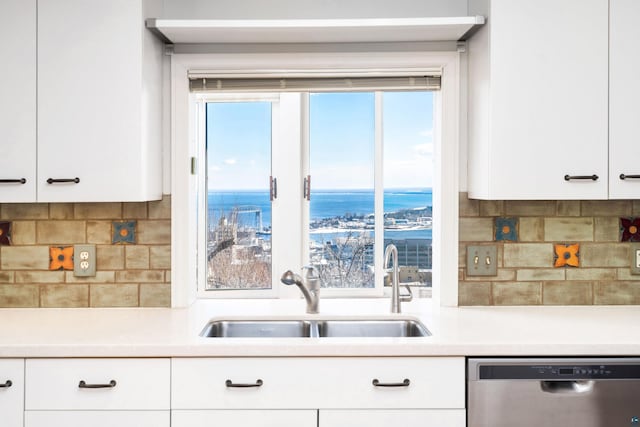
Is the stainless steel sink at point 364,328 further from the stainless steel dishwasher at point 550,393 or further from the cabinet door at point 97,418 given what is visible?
the cabinet door at point 97,418

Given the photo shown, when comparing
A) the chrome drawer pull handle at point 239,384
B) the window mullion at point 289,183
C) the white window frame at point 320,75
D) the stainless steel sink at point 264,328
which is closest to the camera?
the chrome drawer pull handle at point 239,384

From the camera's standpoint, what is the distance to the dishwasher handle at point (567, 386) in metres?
1.92

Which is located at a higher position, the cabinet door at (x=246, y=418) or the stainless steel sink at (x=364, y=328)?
the stainless steel sink at (x=364, y=328)

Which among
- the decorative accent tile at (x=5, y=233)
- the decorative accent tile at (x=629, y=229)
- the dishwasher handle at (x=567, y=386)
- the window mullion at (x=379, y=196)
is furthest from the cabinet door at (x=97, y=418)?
the decorative accent tile at (x=629, y=229)

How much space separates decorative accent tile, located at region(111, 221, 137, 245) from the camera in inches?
99.3

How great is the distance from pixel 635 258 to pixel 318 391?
60.0 inches

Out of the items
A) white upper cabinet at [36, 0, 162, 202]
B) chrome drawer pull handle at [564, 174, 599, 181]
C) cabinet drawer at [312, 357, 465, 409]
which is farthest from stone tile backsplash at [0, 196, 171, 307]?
chrome drawer pull handle at [564, 174, 599, 181]

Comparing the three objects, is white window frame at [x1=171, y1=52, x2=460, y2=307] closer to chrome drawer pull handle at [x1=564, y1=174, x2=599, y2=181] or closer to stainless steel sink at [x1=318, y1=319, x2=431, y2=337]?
stainless steel sink at [x1=318, y1=319, x2=431, y2=337]

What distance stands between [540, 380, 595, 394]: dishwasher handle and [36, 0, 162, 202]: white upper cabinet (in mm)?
1590

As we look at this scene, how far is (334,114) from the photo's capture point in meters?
3.24

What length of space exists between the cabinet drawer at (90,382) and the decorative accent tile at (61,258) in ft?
2.20

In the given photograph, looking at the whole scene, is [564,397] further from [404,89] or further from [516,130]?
[404,89]

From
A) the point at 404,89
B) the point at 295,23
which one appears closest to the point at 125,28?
the point at 295,23

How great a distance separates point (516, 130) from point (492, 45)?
32 centimetres
